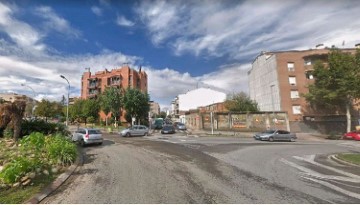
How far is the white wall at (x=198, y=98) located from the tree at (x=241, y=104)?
30.5 meters

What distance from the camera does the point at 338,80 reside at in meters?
37.0

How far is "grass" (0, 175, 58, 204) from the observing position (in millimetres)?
6266

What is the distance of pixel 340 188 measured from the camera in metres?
8.09

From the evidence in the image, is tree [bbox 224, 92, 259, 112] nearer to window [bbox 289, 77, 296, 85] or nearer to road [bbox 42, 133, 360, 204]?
window [bbox 289, 77, 296, 85]

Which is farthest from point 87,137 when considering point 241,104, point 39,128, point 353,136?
point 241,104

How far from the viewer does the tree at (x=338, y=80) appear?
3562cm

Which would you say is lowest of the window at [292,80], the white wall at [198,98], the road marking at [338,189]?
the road marking at [338,189]

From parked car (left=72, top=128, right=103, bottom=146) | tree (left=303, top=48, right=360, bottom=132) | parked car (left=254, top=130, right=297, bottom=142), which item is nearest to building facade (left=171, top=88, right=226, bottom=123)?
tree (left=303, top=48, right=360, bottom=132)

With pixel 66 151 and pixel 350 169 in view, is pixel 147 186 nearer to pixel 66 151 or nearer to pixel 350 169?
pixel 66 151

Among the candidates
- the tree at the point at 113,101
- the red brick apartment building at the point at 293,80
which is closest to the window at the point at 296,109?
the red brick apartment building at the point at 293,80

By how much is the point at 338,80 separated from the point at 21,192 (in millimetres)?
41975

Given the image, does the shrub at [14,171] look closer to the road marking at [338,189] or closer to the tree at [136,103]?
the road marking at [338,189]

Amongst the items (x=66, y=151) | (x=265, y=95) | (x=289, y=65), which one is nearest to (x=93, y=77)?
(x=265, y=95)

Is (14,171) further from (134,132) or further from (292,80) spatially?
(292,80)
